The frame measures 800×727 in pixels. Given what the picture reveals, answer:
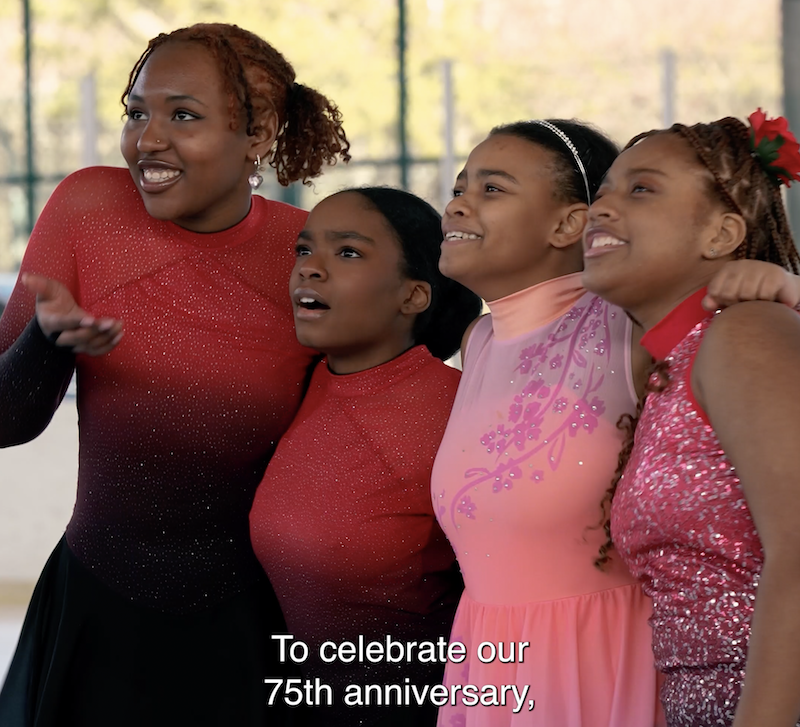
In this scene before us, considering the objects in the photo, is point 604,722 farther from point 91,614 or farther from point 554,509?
point 91,614

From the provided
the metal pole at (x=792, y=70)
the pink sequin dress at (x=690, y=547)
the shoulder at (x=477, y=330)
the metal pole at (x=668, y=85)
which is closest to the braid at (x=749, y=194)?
the pink sequin dress at (x=690, y=547)

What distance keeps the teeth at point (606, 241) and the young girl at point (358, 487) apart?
0.52 m

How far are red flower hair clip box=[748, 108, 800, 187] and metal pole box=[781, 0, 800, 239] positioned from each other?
478 centimetres

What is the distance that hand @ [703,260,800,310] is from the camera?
147 cm

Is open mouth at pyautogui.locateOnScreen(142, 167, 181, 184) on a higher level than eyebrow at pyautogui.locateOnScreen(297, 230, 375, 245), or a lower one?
higher

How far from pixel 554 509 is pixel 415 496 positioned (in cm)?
31

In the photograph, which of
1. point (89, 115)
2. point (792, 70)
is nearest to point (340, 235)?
point (89, 115)

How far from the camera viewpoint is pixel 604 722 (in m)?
1.76

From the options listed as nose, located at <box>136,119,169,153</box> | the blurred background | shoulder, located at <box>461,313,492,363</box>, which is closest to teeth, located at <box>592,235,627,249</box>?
shoulder, located at <box>461,313,492,363</box>

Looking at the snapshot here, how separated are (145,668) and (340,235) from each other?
814 mm

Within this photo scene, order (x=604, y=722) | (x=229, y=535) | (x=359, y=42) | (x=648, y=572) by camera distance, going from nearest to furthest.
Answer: (x=648, y=572) → (x=604, y=722) → (x=229, y=535) → (x=359, y=42)

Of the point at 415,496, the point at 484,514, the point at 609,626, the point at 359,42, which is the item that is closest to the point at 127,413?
the point at 415,496

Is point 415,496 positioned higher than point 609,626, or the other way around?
point 415,496

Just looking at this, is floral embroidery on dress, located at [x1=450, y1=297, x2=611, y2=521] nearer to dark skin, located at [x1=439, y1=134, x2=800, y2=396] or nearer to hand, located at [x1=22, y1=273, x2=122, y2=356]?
dark skin, located at [x1=439, y1=134, x2=800, y2=396]
